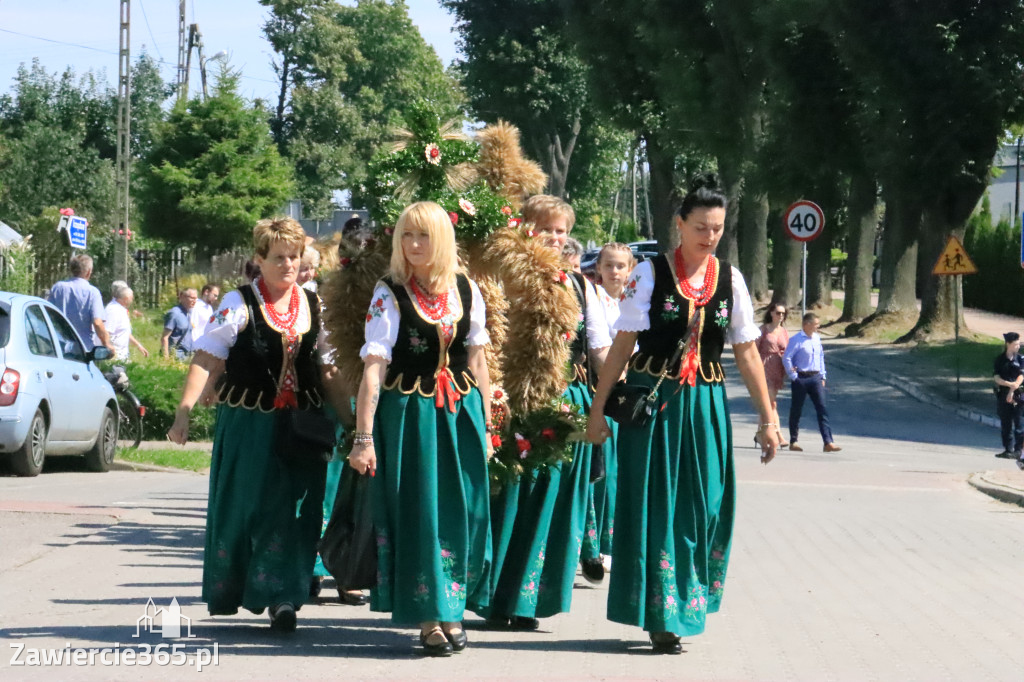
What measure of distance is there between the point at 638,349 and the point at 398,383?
1.09 meters

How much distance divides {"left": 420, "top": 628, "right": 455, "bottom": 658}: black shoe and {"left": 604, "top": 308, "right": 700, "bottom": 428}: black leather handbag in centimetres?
115

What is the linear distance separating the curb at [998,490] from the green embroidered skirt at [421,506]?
8879 millimetres

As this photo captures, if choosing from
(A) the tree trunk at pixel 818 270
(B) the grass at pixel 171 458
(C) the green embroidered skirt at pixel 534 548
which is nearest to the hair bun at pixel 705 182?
(C) the green embroidered skirt at pixel 534 548

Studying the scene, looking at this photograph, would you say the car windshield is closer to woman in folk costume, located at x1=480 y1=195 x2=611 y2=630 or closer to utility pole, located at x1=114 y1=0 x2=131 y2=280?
woman in folk costume, located at x1=480 y1=195 x2=611 y2=630

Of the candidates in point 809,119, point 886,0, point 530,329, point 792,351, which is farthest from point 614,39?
point 530,329

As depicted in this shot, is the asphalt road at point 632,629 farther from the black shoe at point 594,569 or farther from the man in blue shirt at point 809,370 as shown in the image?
the man in blue shirt at point 809,370

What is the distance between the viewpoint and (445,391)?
6398mm

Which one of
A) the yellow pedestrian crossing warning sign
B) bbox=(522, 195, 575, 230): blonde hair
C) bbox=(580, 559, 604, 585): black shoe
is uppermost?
the yellow pedestrian crossing warning sign

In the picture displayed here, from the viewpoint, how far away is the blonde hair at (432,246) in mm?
6320

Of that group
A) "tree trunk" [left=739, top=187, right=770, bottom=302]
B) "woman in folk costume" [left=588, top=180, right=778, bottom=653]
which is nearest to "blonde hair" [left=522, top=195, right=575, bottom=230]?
"woman in folk costume" [left=588, top=180, right=778, bottom=653]

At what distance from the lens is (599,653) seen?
6.59 m

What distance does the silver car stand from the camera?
13.5m

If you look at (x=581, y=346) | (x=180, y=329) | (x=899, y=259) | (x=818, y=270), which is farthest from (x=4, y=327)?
(x=818, y=270)

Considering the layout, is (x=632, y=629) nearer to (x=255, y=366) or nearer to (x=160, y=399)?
(x=255, y=366)
